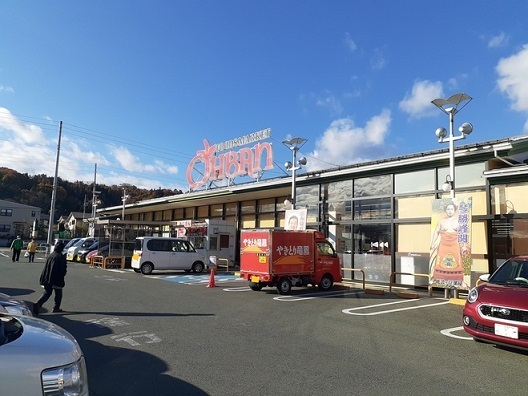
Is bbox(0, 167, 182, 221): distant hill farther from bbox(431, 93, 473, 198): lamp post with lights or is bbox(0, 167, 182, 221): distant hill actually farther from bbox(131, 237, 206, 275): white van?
bbox(431, 93, 473, 198): lamp post with lights

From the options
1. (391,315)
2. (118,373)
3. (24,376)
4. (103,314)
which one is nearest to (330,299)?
(391,315)

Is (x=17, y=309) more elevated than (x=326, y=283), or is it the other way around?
(x=17, y=309)

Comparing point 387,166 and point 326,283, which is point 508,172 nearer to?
point 387,166

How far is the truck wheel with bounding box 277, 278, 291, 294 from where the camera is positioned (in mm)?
13164

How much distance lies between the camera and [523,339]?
5.73 meters

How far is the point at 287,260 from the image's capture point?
13453 millimetres

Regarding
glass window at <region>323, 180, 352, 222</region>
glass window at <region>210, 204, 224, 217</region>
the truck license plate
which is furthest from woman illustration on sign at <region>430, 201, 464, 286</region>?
glass window at <region>210, 204, 224, 217</region>

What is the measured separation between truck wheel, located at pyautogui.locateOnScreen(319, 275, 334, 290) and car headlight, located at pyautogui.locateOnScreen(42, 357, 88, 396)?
12112mm

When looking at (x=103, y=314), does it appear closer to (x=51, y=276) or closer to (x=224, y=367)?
(x=51, y=276)

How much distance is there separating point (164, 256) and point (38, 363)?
1868cm

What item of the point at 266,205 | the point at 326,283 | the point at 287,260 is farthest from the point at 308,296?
the point at 266,205

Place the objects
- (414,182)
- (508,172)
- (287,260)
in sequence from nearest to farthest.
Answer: (508,172)
(287,260)
(414,182)

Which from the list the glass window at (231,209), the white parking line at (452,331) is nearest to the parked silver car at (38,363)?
the white parking line at (452,331)

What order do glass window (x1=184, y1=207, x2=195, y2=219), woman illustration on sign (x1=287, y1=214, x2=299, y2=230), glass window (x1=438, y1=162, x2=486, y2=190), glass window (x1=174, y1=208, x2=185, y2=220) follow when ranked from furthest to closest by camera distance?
glass window (x1=174, y1=208, x2=185, y2=220) < glass window (x1=184, y1=207, x2=195, y2=219) < woman illustration on sign (x1=287, y1=214, x2=299, y2=230) < glass window (x1=438, y1=162, x2=486, y2=190)
